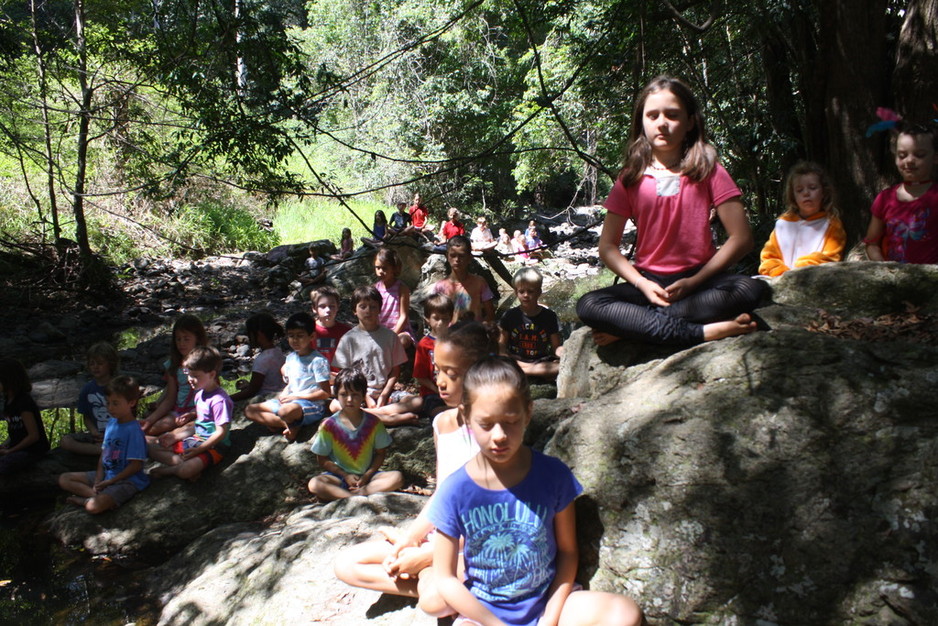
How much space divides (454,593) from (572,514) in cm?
43

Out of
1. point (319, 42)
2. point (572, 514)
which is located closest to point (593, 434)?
point (572, 514)

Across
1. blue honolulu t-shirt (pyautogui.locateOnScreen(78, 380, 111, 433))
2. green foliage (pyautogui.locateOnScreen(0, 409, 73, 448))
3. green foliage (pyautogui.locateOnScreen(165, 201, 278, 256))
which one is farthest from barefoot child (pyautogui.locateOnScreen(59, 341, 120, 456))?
green foliage (pyautogui.locateOnScreen(165, 201, 278, 256))

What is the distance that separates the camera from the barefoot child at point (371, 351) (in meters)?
4.79

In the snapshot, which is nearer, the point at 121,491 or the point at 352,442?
the point at 352,442

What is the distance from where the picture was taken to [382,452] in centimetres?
409

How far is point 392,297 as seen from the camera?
5.78m

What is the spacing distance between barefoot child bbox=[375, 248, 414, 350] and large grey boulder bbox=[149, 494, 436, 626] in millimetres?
2005

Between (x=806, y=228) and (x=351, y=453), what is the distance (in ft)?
9.27

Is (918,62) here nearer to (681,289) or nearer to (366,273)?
(681,289)

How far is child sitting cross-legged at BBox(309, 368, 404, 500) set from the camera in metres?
4.02

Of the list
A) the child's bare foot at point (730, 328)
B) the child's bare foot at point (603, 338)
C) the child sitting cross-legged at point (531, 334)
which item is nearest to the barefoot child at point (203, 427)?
the child sitting cross-legged at point (531, 334)

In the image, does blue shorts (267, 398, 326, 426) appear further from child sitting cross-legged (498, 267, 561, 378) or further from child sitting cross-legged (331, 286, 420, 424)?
child sitting cross-legged (498, 267, 561, 378)

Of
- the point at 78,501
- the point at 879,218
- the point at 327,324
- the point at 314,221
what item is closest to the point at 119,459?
the point at 78,501

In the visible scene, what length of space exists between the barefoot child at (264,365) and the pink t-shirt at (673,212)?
9.81 feet
